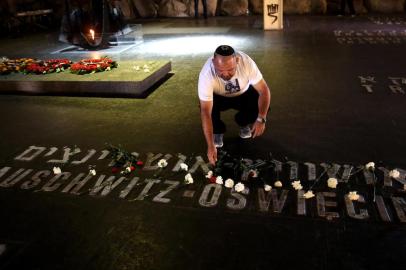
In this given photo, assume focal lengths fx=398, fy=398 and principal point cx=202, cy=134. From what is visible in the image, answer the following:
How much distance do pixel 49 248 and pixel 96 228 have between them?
39 centimetres

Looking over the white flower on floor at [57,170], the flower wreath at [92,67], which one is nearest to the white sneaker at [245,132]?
the white flower on floor at [57,170]

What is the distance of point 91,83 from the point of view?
6879mm

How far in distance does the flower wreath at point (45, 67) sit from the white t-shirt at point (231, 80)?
4.61 metres

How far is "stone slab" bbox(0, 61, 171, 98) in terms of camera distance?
6.82m

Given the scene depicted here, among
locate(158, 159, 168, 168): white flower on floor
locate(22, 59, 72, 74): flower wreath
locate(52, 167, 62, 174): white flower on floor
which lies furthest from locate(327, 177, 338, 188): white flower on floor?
locate(22, 59, 72, 74): flower wreath

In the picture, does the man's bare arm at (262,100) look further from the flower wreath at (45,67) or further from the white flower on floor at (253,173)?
the flower wreath at (45,67)

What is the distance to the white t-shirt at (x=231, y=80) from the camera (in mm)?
3830

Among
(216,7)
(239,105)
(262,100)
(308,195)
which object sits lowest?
(308,195)

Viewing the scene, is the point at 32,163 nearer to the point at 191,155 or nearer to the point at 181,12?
the point at 191,155

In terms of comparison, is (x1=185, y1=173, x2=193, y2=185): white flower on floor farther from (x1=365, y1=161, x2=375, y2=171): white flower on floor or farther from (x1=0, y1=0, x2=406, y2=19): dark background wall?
(x1=0, y1=0, x2=406, y2=19): dark background wall

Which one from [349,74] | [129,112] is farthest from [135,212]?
[349,74]

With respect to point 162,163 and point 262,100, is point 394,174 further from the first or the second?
point 162,163

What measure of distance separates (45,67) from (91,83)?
1570 mm

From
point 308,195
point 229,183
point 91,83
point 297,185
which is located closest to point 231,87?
point 229,183
